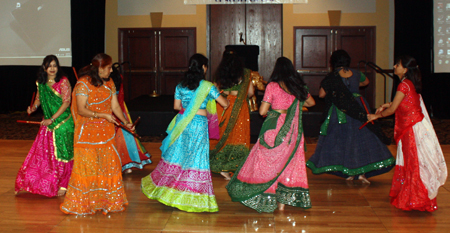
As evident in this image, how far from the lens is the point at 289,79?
136 inches

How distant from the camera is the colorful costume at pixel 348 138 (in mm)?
4297

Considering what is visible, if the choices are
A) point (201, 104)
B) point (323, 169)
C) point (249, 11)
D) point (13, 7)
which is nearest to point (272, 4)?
point (249, 11)

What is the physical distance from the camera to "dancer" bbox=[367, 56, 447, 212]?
140 inches

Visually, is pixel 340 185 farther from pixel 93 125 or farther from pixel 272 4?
pixel 272 4

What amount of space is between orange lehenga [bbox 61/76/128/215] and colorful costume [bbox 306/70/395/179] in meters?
2.02

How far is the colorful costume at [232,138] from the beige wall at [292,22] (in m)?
5.53

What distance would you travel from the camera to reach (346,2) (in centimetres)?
980

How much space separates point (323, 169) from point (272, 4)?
6208 mm

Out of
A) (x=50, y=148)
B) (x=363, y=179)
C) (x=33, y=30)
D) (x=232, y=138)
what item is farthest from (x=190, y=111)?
(x=33, y=30)

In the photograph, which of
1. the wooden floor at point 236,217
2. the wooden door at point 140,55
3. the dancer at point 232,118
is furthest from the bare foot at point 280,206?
the wooden door at point 140,55

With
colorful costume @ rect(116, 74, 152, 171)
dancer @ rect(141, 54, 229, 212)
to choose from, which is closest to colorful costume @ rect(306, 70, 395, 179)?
dancer @ rect(141, 54, 229, 212)

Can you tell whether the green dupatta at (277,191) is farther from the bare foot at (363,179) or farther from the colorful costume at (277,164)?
the bare foot at (363,179)

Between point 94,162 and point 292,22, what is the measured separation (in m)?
7.31

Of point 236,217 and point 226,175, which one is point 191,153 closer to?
point 236,217
